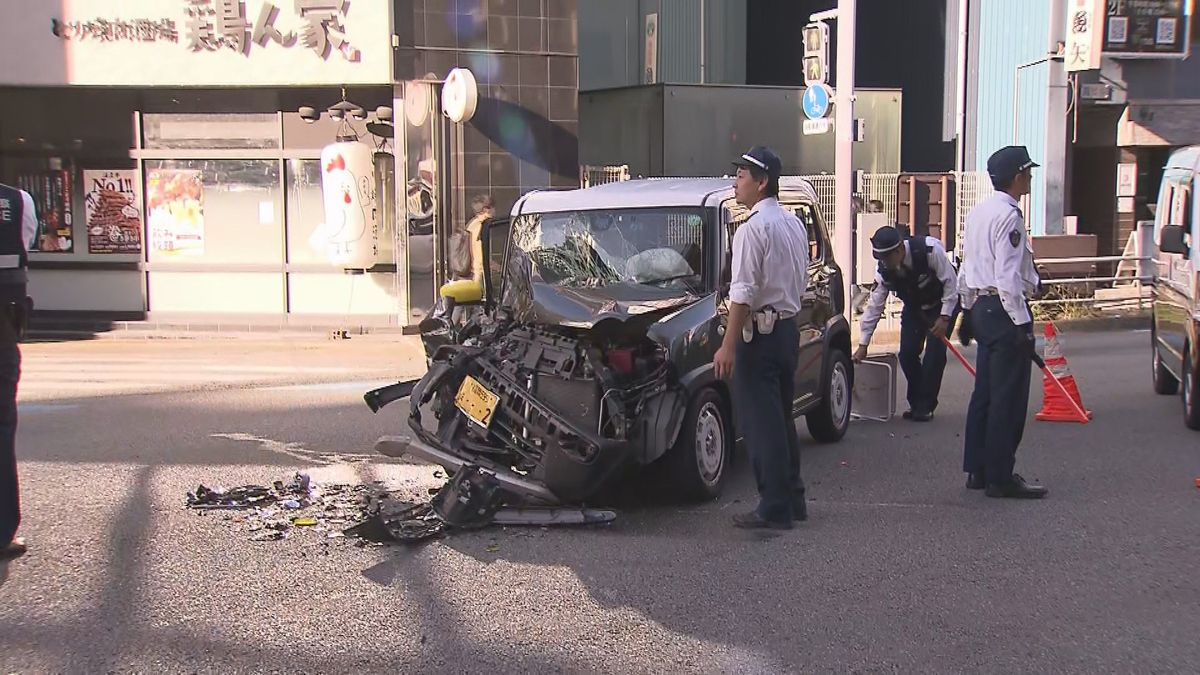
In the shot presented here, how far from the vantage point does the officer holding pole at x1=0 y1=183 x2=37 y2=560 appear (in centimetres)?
550

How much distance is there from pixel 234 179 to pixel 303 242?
1.25m

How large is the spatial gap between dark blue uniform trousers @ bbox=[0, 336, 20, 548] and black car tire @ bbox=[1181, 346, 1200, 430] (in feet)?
25.3

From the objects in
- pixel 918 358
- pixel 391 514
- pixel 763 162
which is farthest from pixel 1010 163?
pixel 391 514

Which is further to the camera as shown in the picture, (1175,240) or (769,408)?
(1175,240)

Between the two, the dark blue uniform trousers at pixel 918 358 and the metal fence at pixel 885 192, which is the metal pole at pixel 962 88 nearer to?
the metal fence at pixel 885 192

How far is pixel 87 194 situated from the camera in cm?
1606

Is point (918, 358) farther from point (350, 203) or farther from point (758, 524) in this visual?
point (350, 203)

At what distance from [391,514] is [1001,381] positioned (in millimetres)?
3444

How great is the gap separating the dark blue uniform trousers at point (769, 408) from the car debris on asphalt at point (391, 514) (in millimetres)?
830

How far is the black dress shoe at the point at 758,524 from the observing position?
237 inches

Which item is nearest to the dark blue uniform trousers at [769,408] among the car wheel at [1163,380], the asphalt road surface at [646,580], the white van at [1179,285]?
the asphalt road surface at [646,580]

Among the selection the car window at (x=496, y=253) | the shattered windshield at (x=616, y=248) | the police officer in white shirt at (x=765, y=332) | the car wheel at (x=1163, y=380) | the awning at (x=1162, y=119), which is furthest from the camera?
the awning at (x=1162, y=119)

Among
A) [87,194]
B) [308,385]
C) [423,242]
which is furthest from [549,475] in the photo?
[87,194]

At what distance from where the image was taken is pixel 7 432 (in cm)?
548
